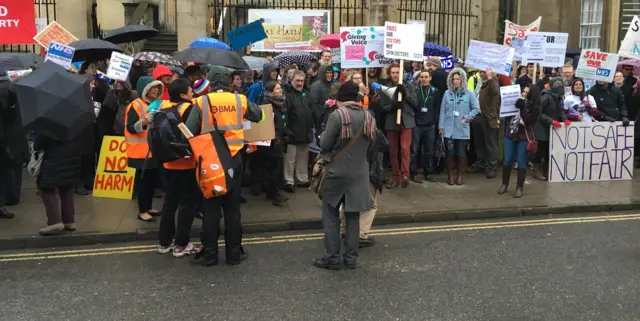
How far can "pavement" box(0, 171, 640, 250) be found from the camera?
23.1 ft

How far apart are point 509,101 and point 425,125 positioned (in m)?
1.36

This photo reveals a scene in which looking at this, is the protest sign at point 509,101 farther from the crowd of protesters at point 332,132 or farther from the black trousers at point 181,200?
the black trousers at point 181,200

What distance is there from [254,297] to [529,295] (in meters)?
2.35

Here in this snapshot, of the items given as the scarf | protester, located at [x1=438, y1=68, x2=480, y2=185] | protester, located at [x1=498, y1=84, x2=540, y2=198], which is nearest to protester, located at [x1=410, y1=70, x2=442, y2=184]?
protester, located at [x1=438, y1=68, x2=480, y2=185]

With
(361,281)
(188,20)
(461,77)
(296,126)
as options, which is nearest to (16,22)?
(188,20)

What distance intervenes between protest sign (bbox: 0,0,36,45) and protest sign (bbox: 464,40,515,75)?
24.1 feet

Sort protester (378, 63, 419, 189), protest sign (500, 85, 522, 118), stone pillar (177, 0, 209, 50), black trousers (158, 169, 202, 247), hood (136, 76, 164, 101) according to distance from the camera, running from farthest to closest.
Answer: stone pillar (177, 0, 209, 50), protester (378, 63, 419, 189), protest sign (500, 85, 522, 118), hood (136, 76, 164, 101), black trousers (158, 169, 202, 247)

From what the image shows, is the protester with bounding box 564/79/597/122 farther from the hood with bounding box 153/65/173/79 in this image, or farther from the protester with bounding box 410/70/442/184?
the hood with bounding box 153/65/173/79

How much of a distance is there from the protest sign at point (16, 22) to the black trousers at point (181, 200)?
5.53m

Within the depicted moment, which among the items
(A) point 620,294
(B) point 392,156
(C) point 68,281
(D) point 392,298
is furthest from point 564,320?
(B) point 392,156

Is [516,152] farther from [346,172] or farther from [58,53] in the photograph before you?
[58,53]

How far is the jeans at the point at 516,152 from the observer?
9.07m

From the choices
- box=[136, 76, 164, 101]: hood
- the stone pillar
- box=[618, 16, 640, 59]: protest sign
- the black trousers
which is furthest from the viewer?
the stone pillar

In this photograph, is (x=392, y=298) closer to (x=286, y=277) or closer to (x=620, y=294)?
(x=286, y=277)
